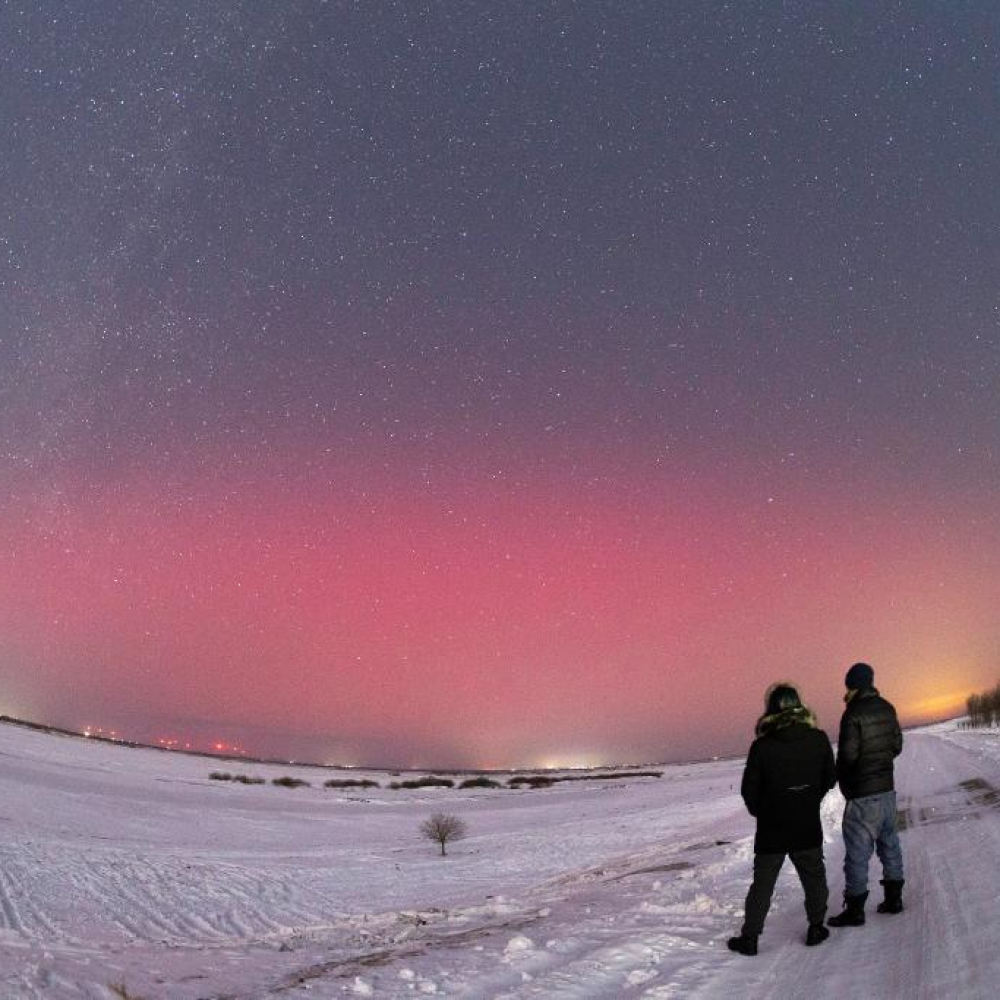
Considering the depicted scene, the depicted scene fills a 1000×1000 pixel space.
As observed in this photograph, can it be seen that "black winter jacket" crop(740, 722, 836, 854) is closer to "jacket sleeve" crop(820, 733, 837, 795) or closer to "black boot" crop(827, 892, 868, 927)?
"jacket sleeve" crop(820, 733, 837, 795)

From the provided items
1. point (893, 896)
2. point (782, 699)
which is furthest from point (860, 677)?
point (893, 896)

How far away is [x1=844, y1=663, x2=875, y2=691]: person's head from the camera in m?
6.51

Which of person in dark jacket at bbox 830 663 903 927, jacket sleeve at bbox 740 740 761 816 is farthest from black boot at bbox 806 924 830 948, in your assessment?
jacket sleeve at bbox 740 740 761 816

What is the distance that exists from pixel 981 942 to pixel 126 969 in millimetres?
7435

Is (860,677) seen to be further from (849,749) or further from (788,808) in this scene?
(788,808)

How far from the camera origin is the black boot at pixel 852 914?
19.7 ft

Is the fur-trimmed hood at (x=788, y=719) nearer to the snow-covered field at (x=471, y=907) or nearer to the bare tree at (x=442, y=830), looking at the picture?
the snow-covered field at (x=471, y=907)

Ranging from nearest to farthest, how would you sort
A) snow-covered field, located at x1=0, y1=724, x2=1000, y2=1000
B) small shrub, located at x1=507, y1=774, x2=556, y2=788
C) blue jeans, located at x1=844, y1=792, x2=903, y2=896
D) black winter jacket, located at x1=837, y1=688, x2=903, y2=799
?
snow-covered field, located at x1=0, y1=724, x2=1000, y2=1000
blue jeans, located at x1=844, y1=792, x2=903, y2=896
black winter jacket, located at x1=837, y1=688, x2=903, y2=799
small shrub, located at x1=507, y1=774, x2=556, y2=788

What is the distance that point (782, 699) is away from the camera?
5.89m

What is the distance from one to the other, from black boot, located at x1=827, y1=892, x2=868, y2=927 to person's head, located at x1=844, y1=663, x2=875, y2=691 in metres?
1.62

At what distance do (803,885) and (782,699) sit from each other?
1345mm

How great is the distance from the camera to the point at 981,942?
5047mm

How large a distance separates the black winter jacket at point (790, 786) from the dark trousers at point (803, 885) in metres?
0.08

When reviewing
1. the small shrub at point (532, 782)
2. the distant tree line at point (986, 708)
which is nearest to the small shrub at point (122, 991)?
the small shrub at point (532, 782)
